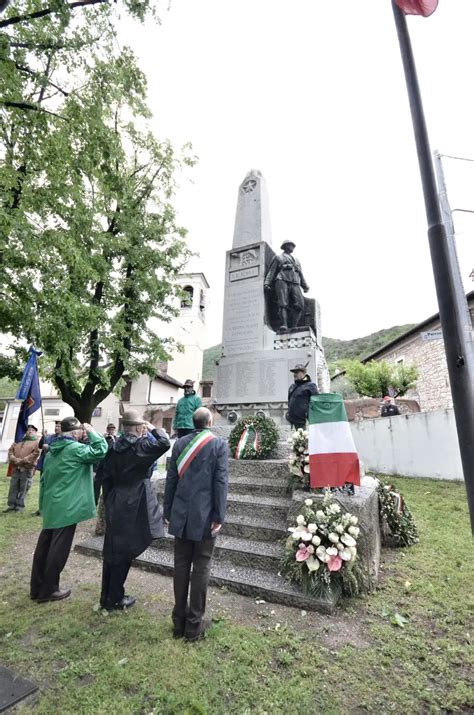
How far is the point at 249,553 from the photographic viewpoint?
14.1ft

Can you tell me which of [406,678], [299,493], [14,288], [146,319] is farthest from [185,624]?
[146,319]

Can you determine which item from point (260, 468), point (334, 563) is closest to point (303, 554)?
point (334, 563)

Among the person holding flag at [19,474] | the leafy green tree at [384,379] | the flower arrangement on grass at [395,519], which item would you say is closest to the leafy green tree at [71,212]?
the person holding flag at [19,474]

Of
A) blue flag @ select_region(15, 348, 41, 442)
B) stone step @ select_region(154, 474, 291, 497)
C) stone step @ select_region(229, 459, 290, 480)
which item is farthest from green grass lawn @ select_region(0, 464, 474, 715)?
blue flag @ select_region(15, 348, 41, 442)

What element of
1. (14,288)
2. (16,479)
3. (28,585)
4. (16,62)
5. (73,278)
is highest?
(16,62)

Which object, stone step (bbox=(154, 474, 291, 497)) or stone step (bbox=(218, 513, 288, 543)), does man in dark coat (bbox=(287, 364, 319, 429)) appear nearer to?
stone step (bbox=(154, 474, 291, 497))

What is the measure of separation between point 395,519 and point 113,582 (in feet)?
13.0

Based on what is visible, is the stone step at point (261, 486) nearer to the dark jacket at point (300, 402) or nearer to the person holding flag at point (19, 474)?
the dark jacket at point (300, 402)

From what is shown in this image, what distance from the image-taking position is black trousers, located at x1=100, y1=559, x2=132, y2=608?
3584 millimetres

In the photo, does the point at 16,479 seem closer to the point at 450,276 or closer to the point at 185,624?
the point at 185,624

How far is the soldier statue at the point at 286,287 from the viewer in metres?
8.62

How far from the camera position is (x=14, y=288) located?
770cm

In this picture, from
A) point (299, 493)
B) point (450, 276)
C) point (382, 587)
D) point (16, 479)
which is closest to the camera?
point (450, 276)

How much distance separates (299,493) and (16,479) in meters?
7.15
